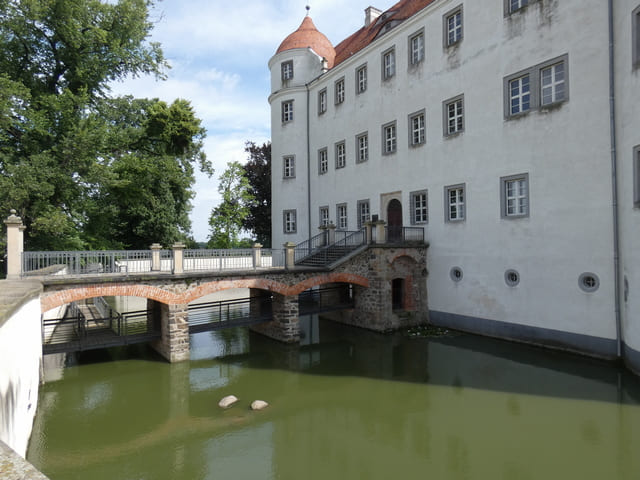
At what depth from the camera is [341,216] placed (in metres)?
22.3

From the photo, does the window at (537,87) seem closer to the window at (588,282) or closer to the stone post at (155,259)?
the window at (588,282)

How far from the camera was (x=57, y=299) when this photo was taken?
37.1 ft

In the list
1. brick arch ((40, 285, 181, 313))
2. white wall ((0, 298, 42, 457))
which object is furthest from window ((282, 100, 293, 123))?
white wall ((0, 298, 42, 457))

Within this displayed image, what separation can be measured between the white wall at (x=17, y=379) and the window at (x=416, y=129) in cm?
1498

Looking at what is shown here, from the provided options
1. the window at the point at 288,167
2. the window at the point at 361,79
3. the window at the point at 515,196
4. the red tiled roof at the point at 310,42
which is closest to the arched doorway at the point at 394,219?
the window at the point at 515,196

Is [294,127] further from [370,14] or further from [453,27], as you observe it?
[453,27]

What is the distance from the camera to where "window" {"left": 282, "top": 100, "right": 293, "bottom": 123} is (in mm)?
24828

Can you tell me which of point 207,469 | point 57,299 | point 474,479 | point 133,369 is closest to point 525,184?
point 474,479

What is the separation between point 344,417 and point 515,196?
10.1 m

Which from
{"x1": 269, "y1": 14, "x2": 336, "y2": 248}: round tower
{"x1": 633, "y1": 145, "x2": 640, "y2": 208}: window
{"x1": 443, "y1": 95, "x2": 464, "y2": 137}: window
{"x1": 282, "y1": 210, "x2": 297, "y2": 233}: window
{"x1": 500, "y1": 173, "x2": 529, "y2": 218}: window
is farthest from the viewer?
{"x1": 282, "y1": 210, "x2": 297, "y2": 233}: window

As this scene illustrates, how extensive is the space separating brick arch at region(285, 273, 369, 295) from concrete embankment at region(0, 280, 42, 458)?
326 inches

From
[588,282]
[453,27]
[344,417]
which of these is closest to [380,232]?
[588,282]

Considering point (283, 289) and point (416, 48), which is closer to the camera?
point (283, 289)

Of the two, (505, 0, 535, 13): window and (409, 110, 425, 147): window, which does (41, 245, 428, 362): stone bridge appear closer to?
(409, 110, 425, 147): window
